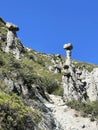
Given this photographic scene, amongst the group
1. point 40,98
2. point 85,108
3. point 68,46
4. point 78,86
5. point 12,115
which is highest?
point 68,46

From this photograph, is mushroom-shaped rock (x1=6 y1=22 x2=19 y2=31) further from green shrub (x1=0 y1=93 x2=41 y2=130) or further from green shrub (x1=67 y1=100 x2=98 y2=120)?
green shrub (x1=0 y1=93 x2=41 y2=130)

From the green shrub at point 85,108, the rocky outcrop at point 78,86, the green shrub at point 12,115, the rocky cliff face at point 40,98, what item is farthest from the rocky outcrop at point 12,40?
the green shrub at point 12,115

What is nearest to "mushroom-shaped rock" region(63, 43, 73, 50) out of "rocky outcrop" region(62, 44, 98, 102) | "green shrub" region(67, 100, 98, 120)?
"rocky outcrop" region(62, 44, 98, 102)

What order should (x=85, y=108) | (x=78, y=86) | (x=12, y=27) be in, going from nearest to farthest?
(x=85, y=108), (x=78, y=86), (x=12, y=27)

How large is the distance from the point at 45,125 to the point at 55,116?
516 centimetres

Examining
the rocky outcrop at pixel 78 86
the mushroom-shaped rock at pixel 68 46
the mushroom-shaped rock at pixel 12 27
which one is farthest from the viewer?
the mushroom-shaped rock at pixel 12 27

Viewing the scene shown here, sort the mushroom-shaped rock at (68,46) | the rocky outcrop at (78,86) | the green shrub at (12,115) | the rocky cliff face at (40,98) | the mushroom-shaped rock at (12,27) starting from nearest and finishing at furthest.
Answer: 1. the green shrub at (12,115)
2. the rocky cliff face at (40,98)
3. the rocky outcrop at (78,86)
4. the mushroom-shaped rock at (68,46)
5. the mushroom-shaped rock at (12,27)

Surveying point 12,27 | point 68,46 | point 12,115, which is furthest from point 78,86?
point 12,115

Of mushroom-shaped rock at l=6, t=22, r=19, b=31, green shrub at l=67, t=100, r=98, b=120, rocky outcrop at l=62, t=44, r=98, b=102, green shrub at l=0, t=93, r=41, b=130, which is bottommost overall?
green shrub at l=0, t=93, r=41, b=130

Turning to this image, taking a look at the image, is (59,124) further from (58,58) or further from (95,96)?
(58,58)

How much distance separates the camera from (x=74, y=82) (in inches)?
1324

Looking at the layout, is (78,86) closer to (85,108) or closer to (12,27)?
(85,108)

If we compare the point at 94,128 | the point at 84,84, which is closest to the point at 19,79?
the point at 94,128

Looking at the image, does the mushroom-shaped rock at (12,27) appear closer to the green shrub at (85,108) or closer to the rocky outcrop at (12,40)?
the rocky outcrop at (12,40)
